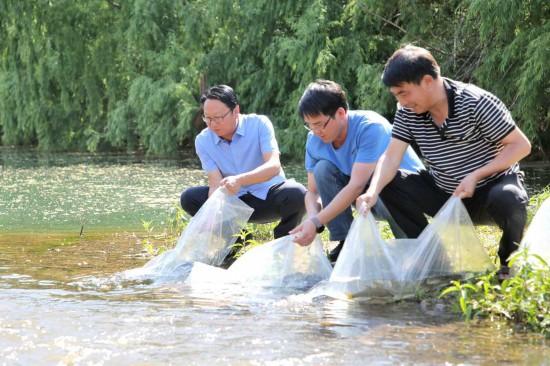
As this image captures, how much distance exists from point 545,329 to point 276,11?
39.8 feet

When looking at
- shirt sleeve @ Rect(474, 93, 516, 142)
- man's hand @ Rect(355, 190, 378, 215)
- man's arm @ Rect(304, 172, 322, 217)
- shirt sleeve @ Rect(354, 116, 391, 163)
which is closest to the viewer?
shirt sleeve @ Rect(474, 93, 516, 142)

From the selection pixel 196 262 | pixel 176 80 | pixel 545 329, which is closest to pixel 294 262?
pixel 196 262

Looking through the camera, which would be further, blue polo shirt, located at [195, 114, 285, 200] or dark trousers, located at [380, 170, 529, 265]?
blue polo shirt, located at [195, 114, 285, 200]

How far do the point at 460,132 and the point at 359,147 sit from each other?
0.59 m

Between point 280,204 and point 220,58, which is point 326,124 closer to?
point 280,204

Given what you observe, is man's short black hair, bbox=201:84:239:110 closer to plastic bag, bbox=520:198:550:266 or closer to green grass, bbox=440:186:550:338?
green grass, bbox=440:186:550:338

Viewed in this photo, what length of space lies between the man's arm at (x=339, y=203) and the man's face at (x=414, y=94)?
0.50 meters

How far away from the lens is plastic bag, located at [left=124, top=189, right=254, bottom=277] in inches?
187

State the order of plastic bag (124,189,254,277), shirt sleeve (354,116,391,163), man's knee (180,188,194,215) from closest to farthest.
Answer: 1. shirt sleeve (354,116,391,163)
2. plastic bag (124,189,254,277)
3. man's knee (180,188,194,215)

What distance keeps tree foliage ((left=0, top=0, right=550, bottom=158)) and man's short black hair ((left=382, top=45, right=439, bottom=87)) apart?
6230mm

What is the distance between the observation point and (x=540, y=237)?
3.47 m

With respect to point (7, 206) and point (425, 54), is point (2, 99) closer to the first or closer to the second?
point (7, 206)

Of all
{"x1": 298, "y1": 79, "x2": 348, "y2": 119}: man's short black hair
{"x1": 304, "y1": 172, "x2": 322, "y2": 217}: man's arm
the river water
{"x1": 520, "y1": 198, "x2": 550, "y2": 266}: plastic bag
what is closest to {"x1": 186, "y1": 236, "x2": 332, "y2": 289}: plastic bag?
the river water

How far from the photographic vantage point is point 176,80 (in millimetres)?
16141
